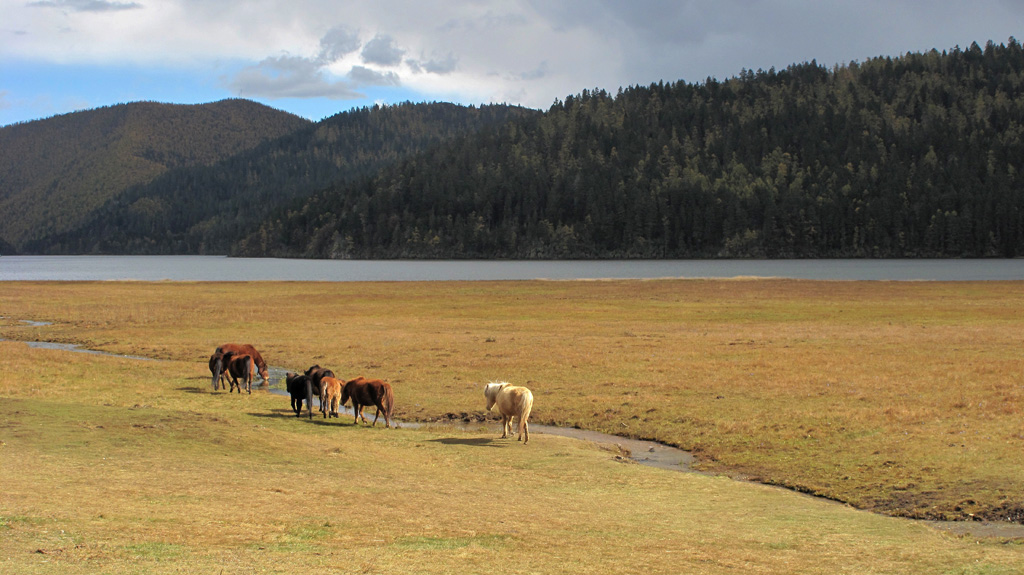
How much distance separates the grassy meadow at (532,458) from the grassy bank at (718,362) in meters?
0.14

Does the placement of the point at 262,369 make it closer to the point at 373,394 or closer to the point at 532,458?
the point at 373,394

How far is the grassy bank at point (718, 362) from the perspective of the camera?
18172 mm

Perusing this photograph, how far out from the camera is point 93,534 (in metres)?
9.27

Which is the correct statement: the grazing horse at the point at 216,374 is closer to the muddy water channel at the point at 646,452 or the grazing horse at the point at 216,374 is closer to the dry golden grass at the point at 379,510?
the muddy water channel at the point at 646,452

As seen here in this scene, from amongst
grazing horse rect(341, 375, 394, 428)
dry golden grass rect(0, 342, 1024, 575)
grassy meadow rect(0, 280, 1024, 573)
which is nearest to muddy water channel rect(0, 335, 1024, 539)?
grassy meadow rect(0, 280, 1024, 573)

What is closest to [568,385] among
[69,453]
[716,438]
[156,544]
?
[716,438]

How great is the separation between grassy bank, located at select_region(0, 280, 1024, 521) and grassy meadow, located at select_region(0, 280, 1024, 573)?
14 centimetres

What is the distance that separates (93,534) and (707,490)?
35.3 feet

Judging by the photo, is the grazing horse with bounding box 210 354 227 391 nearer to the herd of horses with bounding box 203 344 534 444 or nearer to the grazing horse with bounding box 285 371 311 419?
the herd of horses with bounding box 203 344 534 444

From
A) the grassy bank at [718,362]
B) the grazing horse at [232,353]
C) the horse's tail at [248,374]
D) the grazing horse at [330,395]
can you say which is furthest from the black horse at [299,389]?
the grazing horse at [232,353]

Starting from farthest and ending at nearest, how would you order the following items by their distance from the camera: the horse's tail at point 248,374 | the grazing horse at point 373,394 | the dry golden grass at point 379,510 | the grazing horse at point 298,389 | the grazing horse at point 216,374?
the grazing horse at point 216,374
the horse's tail at point 248,374
the grazing horse at point 298,389
the grazing horse at point 373,394
the dry golden grass at point 379,510

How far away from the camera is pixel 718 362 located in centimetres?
3416

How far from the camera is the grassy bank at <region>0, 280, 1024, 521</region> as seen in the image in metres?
18.2

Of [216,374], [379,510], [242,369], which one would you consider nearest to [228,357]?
[216,374]
